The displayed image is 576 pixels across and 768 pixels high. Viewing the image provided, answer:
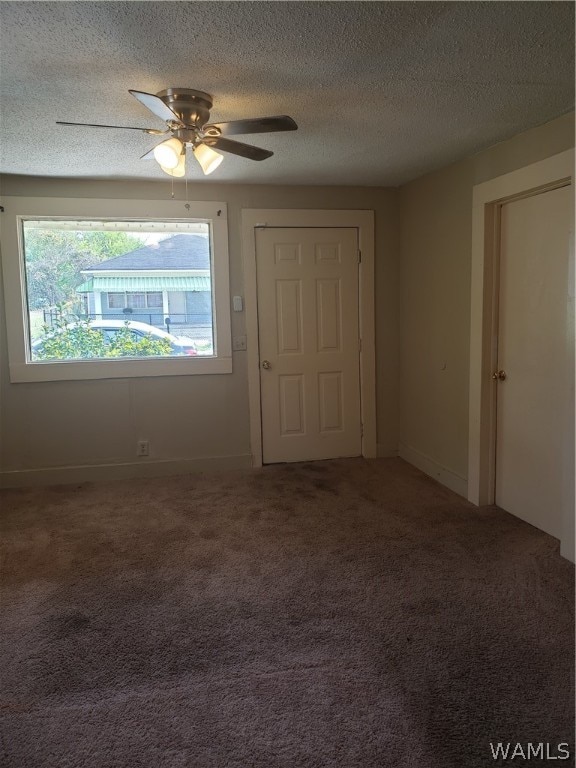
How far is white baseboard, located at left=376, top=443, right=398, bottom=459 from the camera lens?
441 cm

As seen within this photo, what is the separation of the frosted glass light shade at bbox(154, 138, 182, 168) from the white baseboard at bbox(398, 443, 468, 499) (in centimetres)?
274

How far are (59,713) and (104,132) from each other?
269 cm

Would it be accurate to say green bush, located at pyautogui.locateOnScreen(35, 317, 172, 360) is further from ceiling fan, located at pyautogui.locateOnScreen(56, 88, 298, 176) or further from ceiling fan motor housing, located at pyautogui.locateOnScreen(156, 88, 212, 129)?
ceiling fan motor housing, located at pyautogui.locateOnScreen(156, 88, 212, 129)

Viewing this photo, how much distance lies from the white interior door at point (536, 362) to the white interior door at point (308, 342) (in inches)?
55.0

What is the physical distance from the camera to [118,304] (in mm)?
3928

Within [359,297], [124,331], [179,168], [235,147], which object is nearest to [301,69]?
[235,147]

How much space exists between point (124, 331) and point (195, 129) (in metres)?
2.07

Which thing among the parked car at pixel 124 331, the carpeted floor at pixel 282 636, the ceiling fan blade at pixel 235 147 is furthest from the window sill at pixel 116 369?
the ceiling fan blade at pixel 235 147

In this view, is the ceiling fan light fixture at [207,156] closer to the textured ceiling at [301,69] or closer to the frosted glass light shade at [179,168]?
the frosted glass light shade at [179,168]

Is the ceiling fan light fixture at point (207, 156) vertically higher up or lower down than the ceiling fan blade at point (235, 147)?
lower down

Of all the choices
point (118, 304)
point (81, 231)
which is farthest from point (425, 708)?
point (81, 231)

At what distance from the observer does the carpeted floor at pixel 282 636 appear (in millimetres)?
1536

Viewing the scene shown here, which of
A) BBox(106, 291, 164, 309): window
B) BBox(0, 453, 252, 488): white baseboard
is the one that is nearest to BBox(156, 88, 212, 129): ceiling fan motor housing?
BBox(106, 291, 164, 309): window

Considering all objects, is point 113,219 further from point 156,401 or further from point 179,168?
point 179,168
